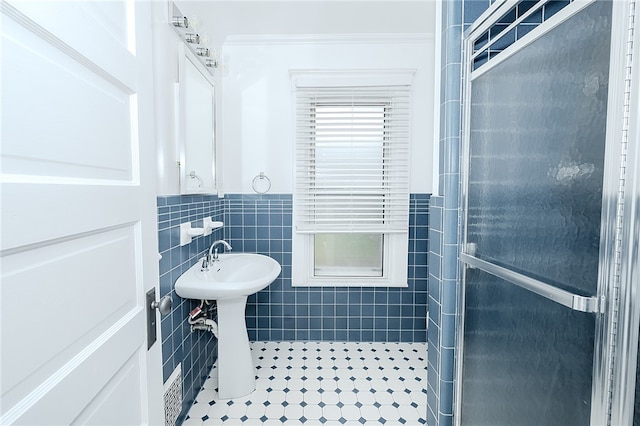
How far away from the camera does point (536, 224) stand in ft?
3.16

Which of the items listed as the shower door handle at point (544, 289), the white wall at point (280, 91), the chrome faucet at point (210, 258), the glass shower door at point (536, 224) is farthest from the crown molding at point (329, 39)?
the shower door handle at point (544, 289)

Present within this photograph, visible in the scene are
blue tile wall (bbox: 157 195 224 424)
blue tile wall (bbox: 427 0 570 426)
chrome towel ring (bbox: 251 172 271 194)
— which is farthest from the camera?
chrome towel ring (bbox: 251 172 271 194)

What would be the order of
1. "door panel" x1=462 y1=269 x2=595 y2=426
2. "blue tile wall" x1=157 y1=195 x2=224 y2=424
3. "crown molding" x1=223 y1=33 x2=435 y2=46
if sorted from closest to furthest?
"door panel" x1=462 y1=269 x2=595 y2=426
"blue tile wall" x1=157 y1=195 x2=224 y2=424
"crown molding" x1=223 y1=33 x2=435 y2=46

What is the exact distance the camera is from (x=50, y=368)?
51 cm

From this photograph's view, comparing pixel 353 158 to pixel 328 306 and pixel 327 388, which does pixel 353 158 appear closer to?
pixel 328 306

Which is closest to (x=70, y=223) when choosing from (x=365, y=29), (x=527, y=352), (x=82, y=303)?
(x=82, y=303)

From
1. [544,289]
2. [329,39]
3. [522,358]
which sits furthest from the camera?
[329,39]

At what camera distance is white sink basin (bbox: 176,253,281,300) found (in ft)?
5.57

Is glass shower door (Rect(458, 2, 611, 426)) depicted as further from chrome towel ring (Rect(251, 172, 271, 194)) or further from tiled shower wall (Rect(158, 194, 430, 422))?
chrome towel ring (Rect(251, 172, 271, 194))

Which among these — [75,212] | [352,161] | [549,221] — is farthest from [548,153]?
[352,161]

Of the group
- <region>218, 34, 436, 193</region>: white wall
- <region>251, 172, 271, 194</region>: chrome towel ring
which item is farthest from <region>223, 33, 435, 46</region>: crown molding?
<region>251, 172, 271, 194</region>: chrome towel ring

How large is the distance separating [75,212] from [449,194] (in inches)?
52.1

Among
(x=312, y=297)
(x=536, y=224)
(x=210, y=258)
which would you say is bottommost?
(x=312, y=297)

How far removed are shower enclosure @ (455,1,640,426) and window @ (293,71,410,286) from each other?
1211mm
